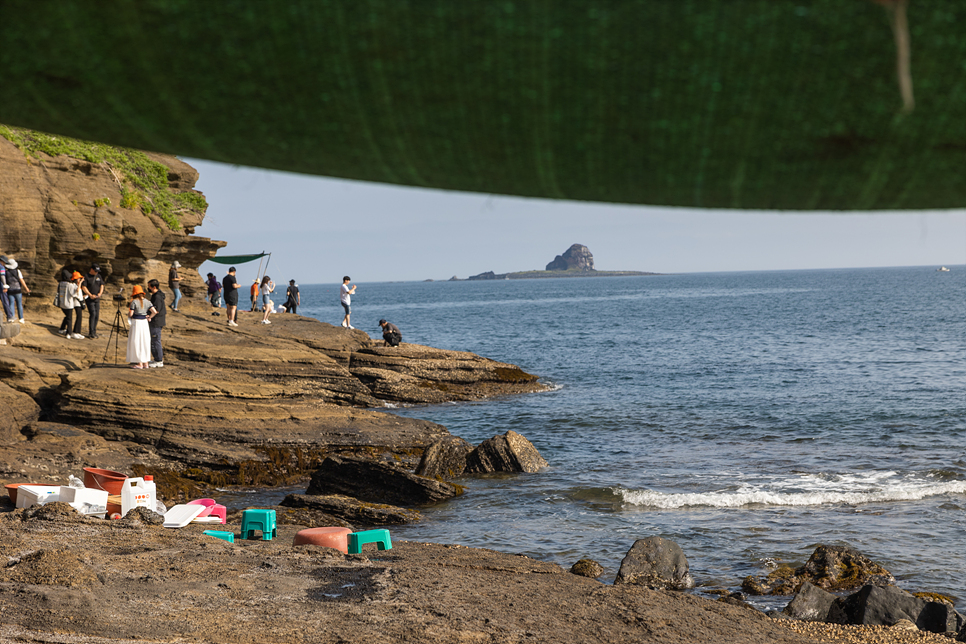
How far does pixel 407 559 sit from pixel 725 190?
29.0ft

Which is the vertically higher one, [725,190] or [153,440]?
[725,190]

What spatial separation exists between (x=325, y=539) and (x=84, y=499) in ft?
12.8

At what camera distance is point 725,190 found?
1.41 m

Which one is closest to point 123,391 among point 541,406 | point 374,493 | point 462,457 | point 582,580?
point 374,493

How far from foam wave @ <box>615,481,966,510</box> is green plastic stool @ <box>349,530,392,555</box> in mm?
7157

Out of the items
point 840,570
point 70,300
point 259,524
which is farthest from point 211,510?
point 70,300

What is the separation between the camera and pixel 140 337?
17328 mm

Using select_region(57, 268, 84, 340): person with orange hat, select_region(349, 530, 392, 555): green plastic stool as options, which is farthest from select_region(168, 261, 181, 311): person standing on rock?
select_region(349, 530, 392, 555): green plastic stool

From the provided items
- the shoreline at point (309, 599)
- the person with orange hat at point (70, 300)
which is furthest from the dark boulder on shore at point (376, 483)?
the person with orange hat at point (70, 300)

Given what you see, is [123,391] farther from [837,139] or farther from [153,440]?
[837,139]

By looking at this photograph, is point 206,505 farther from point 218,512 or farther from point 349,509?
point 349,509

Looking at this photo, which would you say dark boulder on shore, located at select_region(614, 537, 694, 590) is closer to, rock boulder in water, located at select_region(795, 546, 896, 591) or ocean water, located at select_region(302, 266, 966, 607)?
ocean water, located at select_region(302, 266, 966, 607)

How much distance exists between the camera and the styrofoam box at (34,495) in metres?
10.9

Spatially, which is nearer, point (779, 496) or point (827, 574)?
point (827, 574)
